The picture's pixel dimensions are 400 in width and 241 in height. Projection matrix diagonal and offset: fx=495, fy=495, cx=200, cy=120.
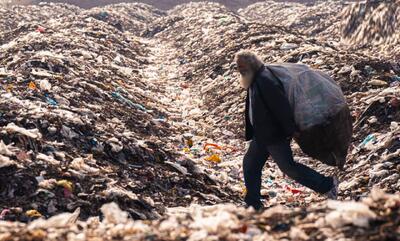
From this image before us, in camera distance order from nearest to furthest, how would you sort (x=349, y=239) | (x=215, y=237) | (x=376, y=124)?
1. (x=349, y=239)
2. (x=215, y=237)
3. (x=376, y=124)

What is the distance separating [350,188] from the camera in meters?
5.86

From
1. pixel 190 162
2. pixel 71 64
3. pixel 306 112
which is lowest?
pixel 190 162

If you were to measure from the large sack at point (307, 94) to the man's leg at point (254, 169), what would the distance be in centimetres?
49

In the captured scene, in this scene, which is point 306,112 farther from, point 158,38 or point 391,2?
point 158,38

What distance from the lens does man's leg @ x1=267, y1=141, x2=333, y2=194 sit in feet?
15.8

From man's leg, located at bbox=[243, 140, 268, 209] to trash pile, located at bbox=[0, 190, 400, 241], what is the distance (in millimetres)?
1854

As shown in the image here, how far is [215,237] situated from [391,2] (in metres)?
16.1

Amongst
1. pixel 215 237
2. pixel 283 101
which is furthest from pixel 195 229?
pixel 283 101

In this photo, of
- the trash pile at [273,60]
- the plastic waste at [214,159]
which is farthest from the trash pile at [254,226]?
the plastic waste at [214,159]

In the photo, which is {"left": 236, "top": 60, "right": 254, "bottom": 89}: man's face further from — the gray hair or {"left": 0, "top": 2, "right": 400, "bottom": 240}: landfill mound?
{"left": 0, "top": 2, "right": 400, "bottom": 240}: landfill mound

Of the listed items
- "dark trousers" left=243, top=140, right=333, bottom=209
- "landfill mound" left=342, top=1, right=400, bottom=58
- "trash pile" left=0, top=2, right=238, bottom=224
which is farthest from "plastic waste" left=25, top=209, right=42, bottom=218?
"landfill mound" left=342, top=1, right=400, bottom=58

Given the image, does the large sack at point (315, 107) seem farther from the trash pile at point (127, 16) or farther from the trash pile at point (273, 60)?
the trash pile at point (127, 16)

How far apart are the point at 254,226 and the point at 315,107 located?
223 centimetres

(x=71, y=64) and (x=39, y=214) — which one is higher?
(x=71, y=64)
